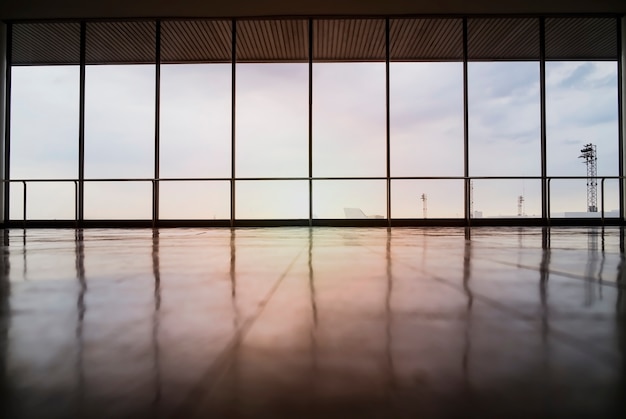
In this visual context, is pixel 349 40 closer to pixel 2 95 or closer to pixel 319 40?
pixel 319 40

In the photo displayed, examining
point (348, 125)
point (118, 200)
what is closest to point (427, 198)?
point (348, 125)

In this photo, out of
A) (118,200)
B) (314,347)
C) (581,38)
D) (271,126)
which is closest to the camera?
(314,347)

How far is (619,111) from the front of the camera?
6598 mm

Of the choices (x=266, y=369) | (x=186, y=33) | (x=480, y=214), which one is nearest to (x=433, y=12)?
(x=480, y=214)

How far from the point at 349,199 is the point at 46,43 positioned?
6.11 m

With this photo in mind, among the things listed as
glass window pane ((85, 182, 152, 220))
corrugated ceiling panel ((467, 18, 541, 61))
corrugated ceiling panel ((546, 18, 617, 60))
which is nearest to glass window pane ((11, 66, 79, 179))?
glass window pane ((85, 182, 152, 220))

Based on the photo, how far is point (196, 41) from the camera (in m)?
7.02

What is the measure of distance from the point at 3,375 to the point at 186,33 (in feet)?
24.1

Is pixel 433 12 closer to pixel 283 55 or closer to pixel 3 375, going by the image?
pixel 283 55

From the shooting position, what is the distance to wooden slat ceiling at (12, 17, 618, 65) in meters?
6.59

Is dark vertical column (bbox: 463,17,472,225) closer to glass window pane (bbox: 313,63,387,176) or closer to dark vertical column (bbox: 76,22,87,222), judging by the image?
glass window pane (bbox: 313,63,387,176)

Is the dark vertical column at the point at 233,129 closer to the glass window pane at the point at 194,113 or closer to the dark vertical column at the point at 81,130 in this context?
the glass window pane at the point at 194,113

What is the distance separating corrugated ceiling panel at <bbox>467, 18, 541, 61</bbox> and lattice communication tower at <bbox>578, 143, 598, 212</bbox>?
2.02 metres

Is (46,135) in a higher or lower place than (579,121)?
lower
